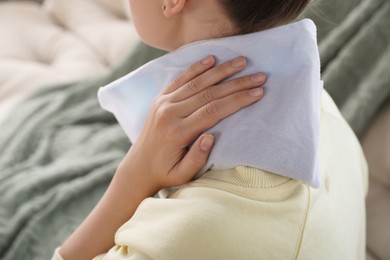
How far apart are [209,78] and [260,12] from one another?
3.5 inches

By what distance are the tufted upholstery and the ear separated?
2.57ft

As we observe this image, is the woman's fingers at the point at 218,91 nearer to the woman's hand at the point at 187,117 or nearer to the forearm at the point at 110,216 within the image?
the woman's hand at the point at 187,117

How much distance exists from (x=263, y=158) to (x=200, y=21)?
Answer: 0.18 m

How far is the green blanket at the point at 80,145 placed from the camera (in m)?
0.94

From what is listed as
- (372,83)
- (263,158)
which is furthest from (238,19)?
(372,83)

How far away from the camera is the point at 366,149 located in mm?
947

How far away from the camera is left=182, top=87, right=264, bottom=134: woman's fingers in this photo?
57 centimetres

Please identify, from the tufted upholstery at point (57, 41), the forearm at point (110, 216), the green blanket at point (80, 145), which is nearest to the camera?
the forearm at point (110, 216)

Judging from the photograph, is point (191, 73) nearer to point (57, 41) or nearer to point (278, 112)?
point (278, 112)

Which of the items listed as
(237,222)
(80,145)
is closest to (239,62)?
(237,222)

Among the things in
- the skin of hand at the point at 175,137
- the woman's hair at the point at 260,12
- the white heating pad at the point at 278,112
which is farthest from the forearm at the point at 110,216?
the woman's hair at the point at 260,12

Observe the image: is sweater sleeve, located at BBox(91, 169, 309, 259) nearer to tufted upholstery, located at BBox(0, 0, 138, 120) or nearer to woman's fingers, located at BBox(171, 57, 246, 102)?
woman's fingers, located at BBox(171, 57, 246, 102)

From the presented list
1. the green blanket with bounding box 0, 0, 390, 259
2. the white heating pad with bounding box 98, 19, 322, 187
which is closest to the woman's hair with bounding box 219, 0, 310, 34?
the white heating pad with bounding box 98, 19, 322, 187

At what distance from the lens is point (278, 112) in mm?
555
